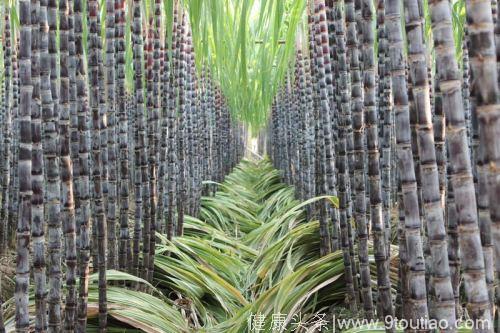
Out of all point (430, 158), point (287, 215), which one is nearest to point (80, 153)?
point (430, 158)

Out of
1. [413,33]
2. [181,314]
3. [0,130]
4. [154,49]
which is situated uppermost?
[154,49]

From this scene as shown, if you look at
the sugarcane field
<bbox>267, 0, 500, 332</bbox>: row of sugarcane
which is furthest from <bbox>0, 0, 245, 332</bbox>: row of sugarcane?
<bbox>267, 0, 500, 332</bbox>: row of sugarcane

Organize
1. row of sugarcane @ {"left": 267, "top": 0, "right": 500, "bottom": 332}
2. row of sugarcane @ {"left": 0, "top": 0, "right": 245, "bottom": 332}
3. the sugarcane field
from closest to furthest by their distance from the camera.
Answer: row of sugarcane @ {"left": 267, "top": 0, "right": 500, "bottom": 332}, the sugarcane field, row of sugarcane @ {"left": 0, "top": 0, "right": 245, "bottom": 332}

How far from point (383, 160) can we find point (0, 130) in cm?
361

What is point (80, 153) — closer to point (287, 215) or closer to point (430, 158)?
point (430, 158)

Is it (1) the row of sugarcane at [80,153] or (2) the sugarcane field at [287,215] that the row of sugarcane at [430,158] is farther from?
(1) the row of sugarcane at [80,153]

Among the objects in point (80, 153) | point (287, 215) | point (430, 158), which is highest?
point (80, 153)

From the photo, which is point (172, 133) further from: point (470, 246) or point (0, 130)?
point (470, 246)

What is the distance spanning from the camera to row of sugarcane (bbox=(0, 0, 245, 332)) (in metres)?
2.07

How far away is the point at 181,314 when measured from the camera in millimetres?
3262

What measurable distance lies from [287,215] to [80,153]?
2.64 m

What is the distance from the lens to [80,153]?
2521 millimetres

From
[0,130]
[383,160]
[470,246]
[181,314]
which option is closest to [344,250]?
[383,160]

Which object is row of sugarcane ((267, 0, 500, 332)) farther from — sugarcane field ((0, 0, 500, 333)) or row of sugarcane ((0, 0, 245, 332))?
row of sugarcane ((0, 0, 245, 332))
